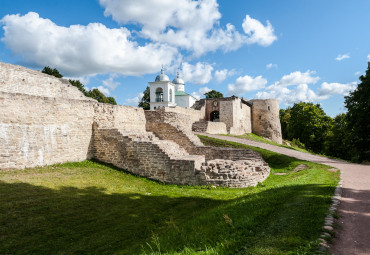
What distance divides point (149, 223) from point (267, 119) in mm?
38819

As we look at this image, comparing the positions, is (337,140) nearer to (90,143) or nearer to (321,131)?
(321,131)

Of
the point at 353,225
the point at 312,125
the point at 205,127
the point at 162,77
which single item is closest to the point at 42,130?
the point at 353,225

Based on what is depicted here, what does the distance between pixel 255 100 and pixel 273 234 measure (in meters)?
41.4

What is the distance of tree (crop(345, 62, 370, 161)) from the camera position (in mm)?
16828

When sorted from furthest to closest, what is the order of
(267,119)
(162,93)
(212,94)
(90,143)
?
(212,94) → (162,93) → (267,119) → (90,143)

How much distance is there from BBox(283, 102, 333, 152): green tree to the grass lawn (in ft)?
122

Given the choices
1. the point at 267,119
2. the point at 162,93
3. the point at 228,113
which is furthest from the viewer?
the point at 162,93

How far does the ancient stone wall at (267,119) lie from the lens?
137ft

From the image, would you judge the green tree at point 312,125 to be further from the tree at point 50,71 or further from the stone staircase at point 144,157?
the tree at point 50,71

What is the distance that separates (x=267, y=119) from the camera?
4219 cm

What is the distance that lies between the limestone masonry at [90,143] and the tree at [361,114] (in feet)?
27.7

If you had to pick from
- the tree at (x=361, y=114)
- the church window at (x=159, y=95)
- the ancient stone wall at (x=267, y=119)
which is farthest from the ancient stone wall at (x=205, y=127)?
the church window at (x=159, y=95)

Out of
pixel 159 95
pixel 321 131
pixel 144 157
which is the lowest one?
pixel 144 157

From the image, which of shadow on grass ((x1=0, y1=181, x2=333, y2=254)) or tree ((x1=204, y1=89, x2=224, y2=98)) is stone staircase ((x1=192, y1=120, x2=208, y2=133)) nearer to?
shadow on grass ((x1=0, y1=181, x2=333, y2=254))
